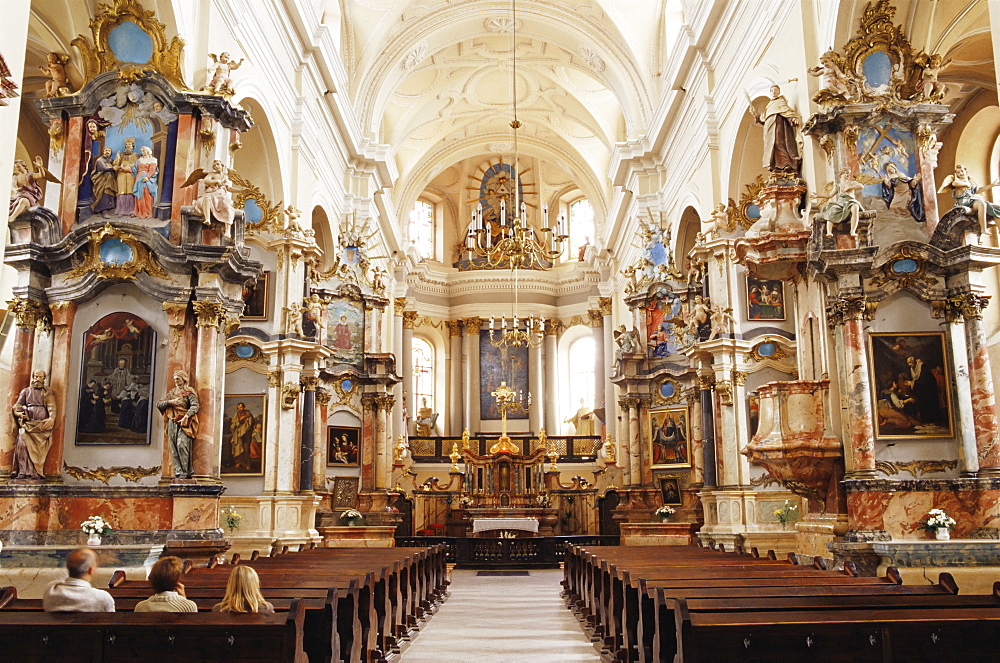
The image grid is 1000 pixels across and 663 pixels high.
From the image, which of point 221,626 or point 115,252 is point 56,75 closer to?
point 115,252

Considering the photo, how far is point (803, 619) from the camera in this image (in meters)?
5.13

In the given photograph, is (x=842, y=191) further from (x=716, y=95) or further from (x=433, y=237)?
(x=433, y=237)

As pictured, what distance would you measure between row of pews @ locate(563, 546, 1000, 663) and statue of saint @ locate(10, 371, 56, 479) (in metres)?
6.77

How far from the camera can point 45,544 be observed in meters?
10.2

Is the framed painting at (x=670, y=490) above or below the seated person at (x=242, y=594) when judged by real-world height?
above

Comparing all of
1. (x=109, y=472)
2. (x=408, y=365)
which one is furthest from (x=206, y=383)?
(x=408, y=365)

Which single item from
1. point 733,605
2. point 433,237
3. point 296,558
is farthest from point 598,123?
point 733,605

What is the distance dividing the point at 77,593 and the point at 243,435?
35.5ft

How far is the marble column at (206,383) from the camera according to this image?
11.0 metres

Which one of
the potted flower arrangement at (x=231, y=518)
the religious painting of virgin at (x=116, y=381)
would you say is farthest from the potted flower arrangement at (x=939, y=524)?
the potted flower arrangement at (x=231, y=518)

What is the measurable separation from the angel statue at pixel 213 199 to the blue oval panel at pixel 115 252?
964 millimetres

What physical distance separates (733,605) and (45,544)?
26.0ft

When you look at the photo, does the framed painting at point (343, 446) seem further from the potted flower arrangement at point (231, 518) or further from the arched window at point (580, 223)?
the arched window at point (580, 223)

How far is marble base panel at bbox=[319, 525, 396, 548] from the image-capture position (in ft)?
63.1
